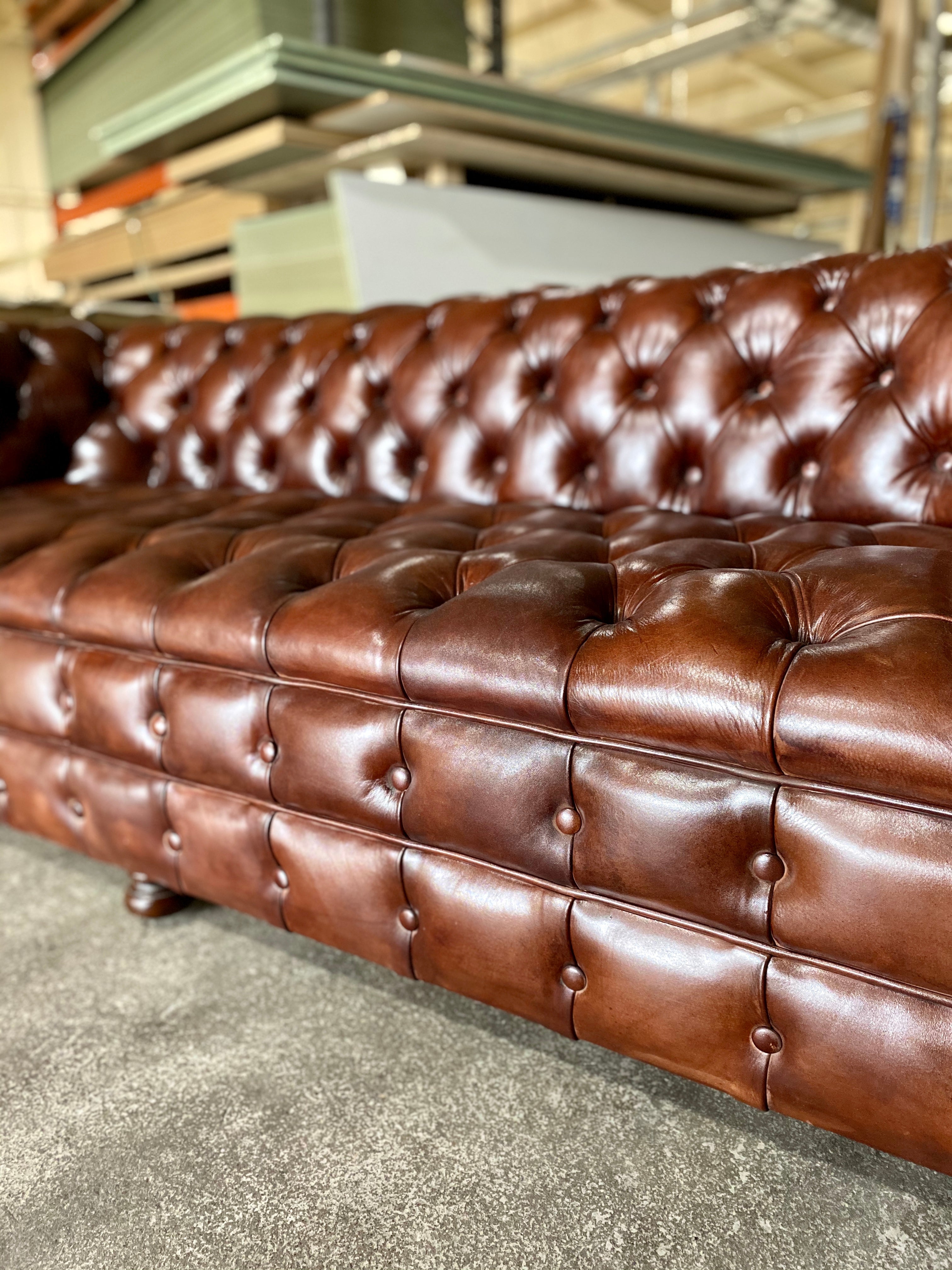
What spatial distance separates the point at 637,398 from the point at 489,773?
0.88 metres

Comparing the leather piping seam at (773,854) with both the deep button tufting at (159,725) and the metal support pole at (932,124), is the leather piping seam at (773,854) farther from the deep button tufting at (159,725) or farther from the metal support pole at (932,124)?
the metal support pole at (932,124)

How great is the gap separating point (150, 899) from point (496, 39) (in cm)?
494

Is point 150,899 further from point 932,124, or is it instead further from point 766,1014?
point 932,124

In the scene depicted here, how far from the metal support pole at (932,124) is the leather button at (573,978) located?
4034 mm

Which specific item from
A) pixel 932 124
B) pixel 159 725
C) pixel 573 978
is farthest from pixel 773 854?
pixel 932 124

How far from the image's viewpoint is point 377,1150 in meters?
0.88

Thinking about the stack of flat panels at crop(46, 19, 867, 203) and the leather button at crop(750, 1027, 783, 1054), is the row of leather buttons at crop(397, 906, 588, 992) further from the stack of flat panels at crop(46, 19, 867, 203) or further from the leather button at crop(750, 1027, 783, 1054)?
the stack of flat panels at crop(46, 19, 867, 203)

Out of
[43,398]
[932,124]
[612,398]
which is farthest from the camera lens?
[932,124]

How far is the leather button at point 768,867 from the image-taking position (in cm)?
76

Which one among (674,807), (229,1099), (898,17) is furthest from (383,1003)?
(898,17)

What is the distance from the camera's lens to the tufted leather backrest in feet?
4.25

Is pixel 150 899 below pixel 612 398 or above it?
below

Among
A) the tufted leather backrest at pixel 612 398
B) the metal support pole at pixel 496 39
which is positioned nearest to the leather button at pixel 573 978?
the tufted leather backrest at pixel 612 398

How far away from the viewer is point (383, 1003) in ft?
3.64
